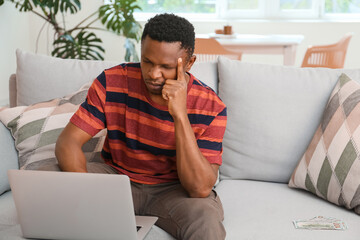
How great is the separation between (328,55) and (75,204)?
3.14 meters

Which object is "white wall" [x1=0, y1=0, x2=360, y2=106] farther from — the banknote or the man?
the banknote

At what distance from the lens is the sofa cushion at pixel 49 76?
2.06 meters

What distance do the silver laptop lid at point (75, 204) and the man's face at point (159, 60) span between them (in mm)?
414

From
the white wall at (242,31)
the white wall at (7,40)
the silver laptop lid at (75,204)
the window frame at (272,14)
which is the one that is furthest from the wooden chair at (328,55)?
the silver laptop lid at (75,204)

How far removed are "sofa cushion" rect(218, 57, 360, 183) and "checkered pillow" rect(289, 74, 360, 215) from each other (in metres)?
0.07

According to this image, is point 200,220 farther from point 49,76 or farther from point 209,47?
point 209,47

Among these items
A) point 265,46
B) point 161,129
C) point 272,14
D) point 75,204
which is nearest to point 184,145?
point 161,129

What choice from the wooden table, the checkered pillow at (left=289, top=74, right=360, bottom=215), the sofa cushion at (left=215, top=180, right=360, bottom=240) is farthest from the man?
the wooden table

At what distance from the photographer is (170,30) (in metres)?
1.44

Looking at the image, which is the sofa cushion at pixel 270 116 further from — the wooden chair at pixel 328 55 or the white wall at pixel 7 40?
the white wall at pixel 7 40

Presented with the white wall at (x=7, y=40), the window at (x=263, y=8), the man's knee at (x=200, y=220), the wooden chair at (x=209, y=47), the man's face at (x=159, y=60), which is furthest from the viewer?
the window at (x=263, y=8)

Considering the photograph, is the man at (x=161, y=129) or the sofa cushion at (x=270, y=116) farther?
the sofa cushion at (x=270, y=116)

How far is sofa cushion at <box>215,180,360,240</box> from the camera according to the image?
1.49 metres

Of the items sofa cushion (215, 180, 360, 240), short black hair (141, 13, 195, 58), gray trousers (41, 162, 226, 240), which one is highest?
short black hair (141, 13, 195, 58)
